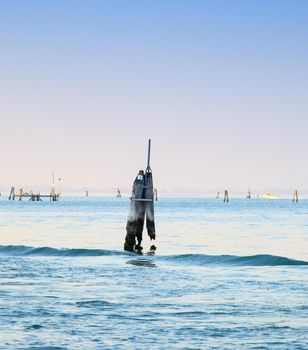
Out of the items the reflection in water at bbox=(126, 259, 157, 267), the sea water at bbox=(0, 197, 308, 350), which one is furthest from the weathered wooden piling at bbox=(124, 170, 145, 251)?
the reflection in water at bbox=(126, 259, 157, 267)

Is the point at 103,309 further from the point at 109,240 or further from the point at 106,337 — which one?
the point at 109,240

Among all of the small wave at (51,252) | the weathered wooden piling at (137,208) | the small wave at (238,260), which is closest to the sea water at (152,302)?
the small wave at (238,260)

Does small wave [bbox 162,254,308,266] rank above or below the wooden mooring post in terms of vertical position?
below

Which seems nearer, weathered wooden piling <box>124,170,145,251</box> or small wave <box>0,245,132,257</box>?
weathered wooden piling <box>124,170,145,251</box>

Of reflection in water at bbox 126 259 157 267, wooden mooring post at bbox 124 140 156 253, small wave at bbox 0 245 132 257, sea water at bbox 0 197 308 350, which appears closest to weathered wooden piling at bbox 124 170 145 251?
wooden mooring post at bbox 124 140 156 253

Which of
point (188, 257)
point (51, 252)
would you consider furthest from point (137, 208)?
point (51, 252)

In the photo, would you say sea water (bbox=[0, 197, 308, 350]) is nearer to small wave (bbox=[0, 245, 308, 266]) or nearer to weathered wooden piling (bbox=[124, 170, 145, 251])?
small wave (bbox=[0, 245, 308, 266])

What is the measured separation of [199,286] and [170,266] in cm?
844

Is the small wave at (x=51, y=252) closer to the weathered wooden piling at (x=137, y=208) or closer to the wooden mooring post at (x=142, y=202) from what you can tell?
the weathered wooden piling at (x=137, y=208)

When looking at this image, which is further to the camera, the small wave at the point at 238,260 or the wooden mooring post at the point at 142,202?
the wooden mooring post at the point at 142,202

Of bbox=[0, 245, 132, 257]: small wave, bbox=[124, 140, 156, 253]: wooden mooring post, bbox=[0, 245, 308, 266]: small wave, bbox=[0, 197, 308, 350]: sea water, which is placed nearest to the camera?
bbox=[0, 197, 308, 350]: sea water

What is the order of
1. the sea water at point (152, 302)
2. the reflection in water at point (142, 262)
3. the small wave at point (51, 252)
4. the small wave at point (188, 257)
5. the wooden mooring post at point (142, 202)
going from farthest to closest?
the small wave at point (51, 252), the wooden mooring post at point (142, 202), the small wave at point (188, 257), the reflection in water at point (142, 262), the sea water at point (152, 302)

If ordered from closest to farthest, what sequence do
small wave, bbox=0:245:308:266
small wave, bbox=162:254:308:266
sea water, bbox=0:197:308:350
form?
1. sea water, bbox=0:197:308:350
2. small wave, bbox=162:254:308:266
3. small wave, bbox=0:245:308:266

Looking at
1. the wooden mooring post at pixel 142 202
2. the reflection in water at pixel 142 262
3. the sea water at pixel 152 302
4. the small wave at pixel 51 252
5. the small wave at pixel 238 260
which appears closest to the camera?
the sea water at pixel 152 302
